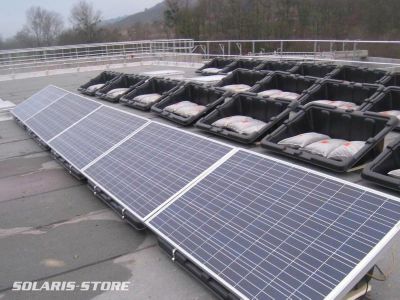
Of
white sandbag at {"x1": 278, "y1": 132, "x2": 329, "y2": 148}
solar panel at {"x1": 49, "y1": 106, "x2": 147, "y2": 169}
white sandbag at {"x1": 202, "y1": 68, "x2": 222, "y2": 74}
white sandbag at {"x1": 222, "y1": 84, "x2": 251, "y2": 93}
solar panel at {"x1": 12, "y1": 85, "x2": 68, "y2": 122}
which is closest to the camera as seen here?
white sandbag at {"x1": 278, "y1": 132, "x2": 329, "y2": 148}

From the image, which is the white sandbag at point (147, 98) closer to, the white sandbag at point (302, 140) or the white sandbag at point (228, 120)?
the white sandbag at point (228, 120)

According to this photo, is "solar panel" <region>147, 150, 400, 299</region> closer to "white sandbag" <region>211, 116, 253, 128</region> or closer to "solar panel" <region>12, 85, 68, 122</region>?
"white sandbag" <region>211, 116, 253, 128</region>

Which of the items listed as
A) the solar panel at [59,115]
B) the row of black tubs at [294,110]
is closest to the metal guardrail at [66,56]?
the row of black tubs at [294,110]

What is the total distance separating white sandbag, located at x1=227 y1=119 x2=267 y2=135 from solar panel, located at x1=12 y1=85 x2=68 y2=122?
5.17 metres

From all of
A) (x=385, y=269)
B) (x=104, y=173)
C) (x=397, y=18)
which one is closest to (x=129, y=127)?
(x=104, y=173)

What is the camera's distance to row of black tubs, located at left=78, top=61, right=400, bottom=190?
175 inches

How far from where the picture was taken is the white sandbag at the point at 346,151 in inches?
182

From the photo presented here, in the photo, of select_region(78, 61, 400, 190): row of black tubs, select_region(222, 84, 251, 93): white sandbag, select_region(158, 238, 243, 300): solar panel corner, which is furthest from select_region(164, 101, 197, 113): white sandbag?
select_region(158, 238, 243, 300): solar panel corner

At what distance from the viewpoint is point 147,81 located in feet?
31.8

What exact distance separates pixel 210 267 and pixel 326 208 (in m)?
1.01

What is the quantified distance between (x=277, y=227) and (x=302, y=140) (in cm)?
241

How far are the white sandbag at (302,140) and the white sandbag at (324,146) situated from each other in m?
0.11

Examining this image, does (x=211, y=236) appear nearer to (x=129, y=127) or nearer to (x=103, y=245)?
(x=103, y=245)

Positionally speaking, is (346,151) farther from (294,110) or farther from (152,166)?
(152,166)
